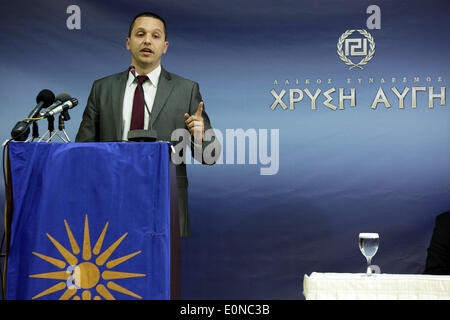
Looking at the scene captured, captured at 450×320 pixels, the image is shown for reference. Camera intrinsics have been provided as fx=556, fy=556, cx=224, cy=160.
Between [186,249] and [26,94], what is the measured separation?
5.84ft

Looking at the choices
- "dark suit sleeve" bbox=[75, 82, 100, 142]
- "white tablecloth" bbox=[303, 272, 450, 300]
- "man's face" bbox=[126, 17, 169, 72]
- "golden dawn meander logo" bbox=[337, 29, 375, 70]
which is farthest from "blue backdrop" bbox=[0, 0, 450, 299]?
"white tablecloth" bbox=[303, 272, 450, 300]

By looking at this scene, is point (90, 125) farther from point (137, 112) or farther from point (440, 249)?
point (440, 249)

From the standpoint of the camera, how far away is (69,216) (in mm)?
2395

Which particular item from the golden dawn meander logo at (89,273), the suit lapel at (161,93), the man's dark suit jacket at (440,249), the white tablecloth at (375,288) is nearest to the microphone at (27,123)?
the golden dawn meander logo at (89,273)

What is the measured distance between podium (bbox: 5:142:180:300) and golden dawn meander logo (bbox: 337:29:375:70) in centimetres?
238

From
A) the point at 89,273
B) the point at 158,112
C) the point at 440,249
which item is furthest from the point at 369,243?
the point at 158,112

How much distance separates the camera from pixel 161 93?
3750 mm

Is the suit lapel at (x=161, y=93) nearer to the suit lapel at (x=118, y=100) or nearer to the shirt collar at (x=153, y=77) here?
the shirt collar at (x=153, y=77)

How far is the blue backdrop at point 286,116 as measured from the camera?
4262mm

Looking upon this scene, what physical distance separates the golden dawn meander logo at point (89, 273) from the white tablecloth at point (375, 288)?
77cm

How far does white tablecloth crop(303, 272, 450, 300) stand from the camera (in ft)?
6.66
